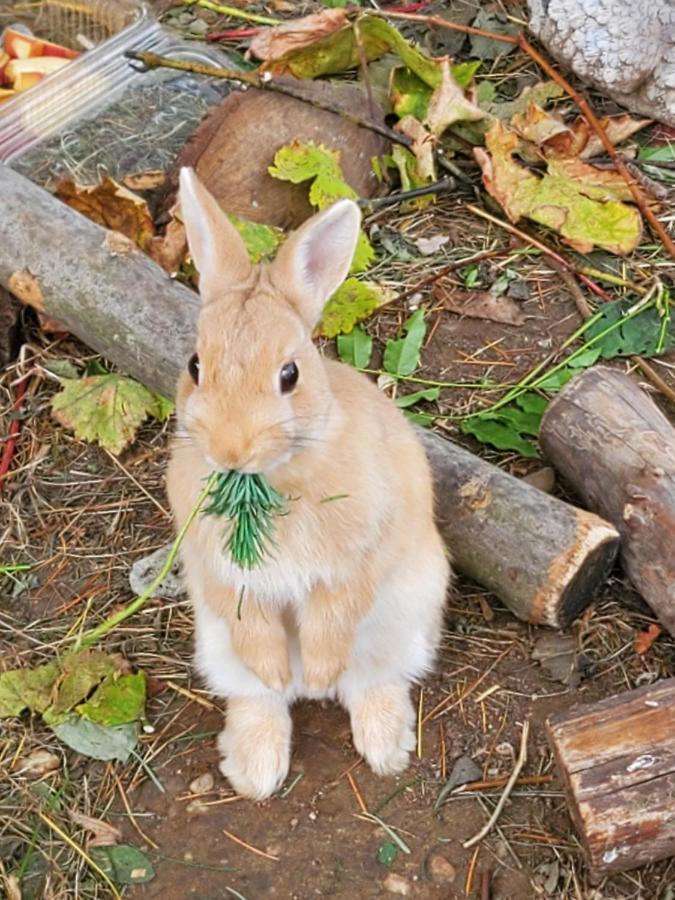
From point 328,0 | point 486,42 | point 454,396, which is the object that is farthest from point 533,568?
point 328,0

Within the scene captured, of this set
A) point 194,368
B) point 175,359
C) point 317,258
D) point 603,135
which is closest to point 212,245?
point 317,258

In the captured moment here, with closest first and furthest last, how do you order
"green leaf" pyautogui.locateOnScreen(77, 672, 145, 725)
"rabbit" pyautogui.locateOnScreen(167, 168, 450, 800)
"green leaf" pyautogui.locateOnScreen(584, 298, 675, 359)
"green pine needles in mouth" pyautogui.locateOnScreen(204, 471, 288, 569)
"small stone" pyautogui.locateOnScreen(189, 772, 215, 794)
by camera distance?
"rabbit" pyautogui.locateOnScreen(167, 168, 450, 800) → "green pine needles in mouth" pyautogui.locateOnScreen(204, 471, 288, 569) → "small stone" pyautogui.locateOnScreen(189, 772, 215, 794) → "green leaf" pyautogui.locateOnScreen(77, 672, 145, 725) → "green leaf" pyautogui.locateOnScreen(584, 298, 675, 359)

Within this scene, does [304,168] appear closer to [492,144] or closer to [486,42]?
[492,144]

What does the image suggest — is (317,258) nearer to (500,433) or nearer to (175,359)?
(175,359)

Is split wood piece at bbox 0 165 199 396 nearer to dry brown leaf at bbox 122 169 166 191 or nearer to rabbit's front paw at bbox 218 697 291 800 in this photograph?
dry brown leaf at bbox 122 169 166 191

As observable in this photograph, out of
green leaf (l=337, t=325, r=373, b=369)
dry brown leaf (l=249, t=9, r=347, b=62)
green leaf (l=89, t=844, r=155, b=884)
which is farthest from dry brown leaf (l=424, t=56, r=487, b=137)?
green leaf (l=89, t=844, r=155, b=884)

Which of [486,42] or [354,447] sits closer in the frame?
[354,447]
